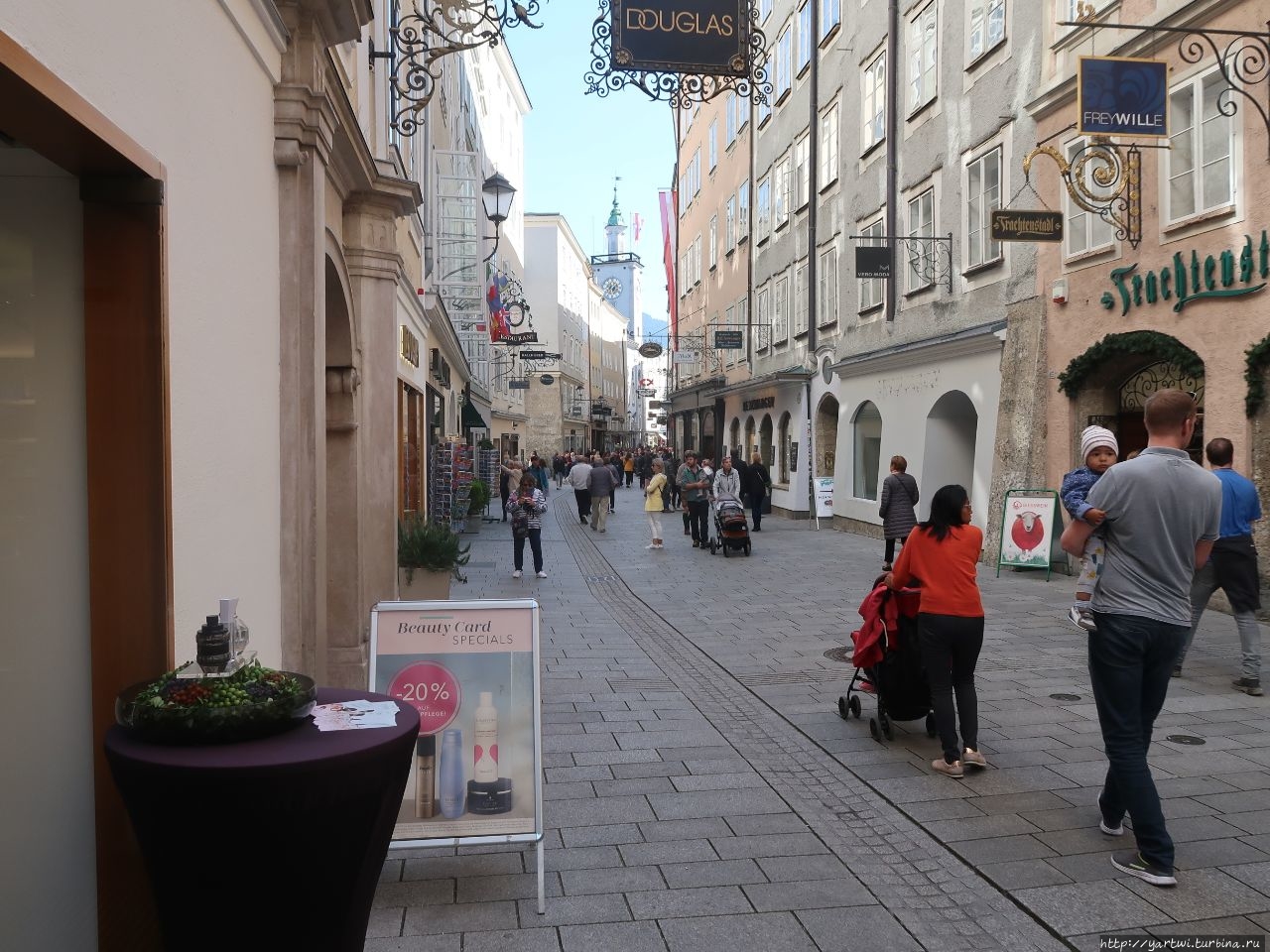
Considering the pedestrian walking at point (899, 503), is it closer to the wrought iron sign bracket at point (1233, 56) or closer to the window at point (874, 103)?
the wrought iron sign bracket at point (1233, 56)

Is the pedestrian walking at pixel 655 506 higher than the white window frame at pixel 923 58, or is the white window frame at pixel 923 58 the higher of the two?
the white window frame at pixel 923 58

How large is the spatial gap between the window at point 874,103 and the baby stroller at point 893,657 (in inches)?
640

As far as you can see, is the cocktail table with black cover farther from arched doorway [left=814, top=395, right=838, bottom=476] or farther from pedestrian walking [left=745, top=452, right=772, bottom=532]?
arched doorway [left=814, top=395, right=838, bottom=476]

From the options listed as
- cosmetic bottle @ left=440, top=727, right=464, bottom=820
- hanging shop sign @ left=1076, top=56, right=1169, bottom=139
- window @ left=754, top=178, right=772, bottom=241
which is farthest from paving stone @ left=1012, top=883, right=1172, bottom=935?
window @ left=754, top=178, right=772, bottom=241

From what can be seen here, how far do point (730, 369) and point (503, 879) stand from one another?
32.1 m

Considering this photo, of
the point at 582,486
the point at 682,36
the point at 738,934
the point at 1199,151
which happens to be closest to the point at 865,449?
the point at 582,486

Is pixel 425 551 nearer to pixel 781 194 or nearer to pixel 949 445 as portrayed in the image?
pixel 949 445

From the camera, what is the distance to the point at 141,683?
9.25 ft

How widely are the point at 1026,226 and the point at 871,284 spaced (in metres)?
8.26

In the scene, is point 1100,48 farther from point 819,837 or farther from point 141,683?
point 141,683

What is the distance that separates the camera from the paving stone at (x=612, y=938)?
3723 millimetres

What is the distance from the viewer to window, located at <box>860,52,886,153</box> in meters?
20.6

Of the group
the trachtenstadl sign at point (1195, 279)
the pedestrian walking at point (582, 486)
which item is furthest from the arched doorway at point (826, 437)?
the trachtenstadl sign at point (1195, 279)

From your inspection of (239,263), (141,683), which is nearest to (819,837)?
(141,683)
